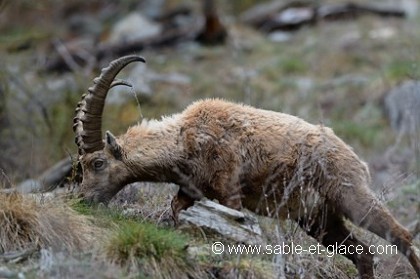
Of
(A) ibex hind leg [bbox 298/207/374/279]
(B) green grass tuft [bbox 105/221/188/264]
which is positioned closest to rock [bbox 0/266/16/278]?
(B) green grass tuft [bbox 105/221/188/264]

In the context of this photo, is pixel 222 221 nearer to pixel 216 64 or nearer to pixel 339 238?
pixel 339 238

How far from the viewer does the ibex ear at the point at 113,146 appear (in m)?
8.27

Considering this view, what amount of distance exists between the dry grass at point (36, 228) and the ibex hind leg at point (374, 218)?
103 inches

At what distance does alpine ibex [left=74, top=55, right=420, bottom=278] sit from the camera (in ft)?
26.7

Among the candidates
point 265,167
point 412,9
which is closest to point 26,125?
point 265,167

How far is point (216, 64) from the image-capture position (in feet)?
70.0

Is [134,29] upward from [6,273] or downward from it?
downward

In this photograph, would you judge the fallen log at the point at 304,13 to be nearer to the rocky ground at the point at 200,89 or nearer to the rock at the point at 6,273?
the rocky ground at the point at 200,89

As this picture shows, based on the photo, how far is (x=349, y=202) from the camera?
26.8 feet

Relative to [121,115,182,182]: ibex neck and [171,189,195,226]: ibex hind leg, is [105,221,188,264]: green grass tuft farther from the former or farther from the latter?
[121,115,182,182]: ibex neck

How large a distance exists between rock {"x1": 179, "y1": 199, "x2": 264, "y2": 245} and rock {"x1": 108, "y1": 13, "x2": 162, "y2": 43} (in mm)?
14552

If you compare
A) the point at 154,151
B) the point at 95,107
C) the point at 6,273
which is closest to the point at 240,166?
the point at 154,151

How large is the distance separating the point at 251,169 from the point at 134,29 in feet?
50.7

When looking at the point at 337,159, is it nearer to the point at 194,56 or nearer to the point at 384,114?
the point at 384,114
